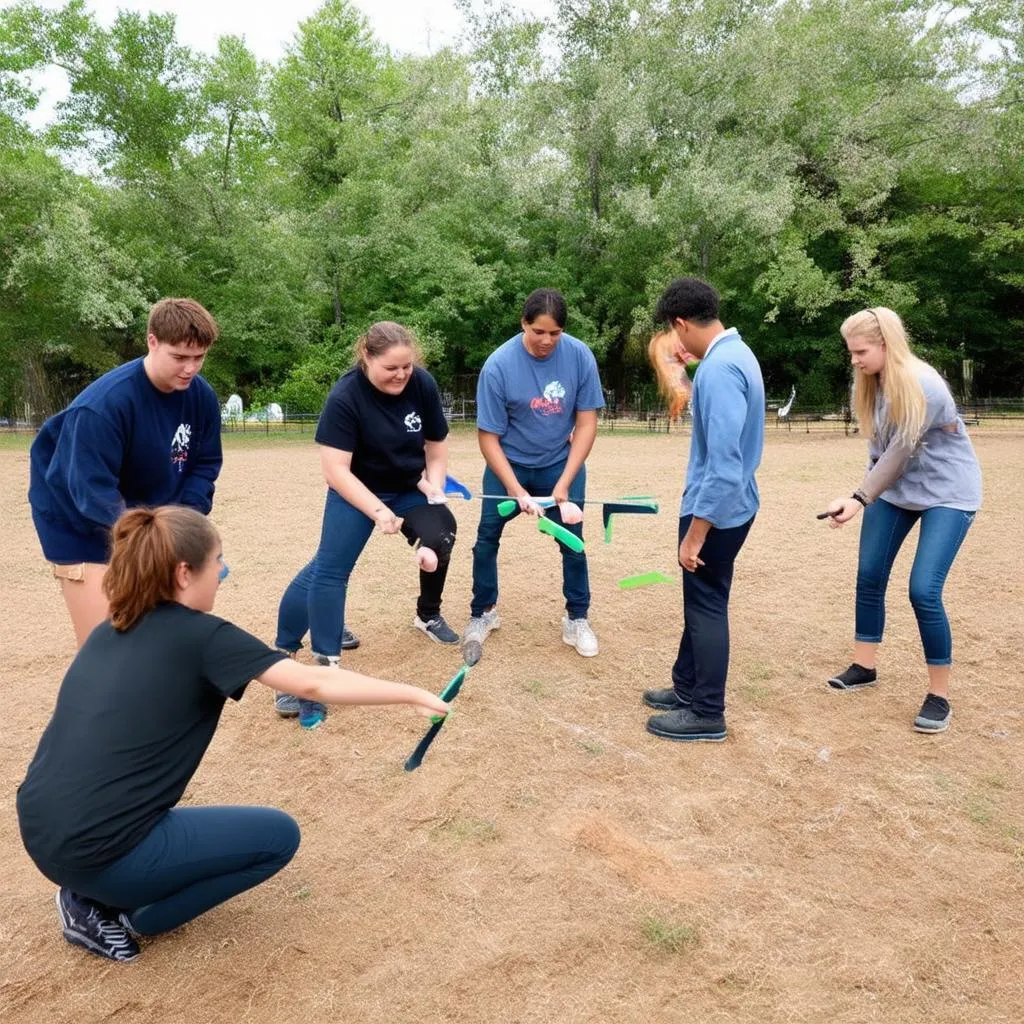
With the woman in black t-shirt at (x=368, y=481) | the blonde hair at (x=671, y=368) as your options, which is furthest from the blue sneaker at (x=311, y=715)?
the blonde hair at (x=671, y=368)

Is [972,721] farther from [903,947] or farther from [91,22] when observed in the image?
[91,22]

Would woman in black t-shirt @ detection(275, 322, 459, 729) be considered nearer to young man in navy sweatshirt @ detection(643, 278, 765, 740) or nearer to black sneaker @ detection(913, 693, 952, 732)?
young man in navy sweatshirt @ detection(643, 278, 765, 740)

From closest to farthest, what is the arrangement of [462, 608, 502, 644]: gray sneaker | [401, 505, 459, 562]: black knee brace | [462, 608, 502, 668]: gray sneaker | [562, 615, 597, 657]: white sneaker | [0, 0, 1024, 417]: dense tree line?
[401, 505, 459, 562]: black knee brace
[462, 608, 502, 668]: gray sneaker
[562, 615, 597, 657]: white sneaker
[462, 608, 502, 644]: gray sneaker
[0, 0, 1024, 417]: dense tree line

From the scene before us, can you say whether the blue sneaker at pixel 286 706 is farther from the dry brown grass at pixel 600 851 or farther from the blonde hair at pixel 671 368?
the blonde hair at pixel 671 368

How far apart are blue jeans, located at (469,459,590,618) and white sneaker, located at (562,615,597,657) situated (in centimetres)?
4

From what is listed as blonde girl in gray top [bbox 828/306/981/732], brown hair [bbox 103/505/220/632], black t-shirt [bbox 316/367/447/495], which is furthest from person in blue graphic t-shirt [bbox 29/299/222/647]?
blonde girl in gray top [bbox 828/306/981/732]

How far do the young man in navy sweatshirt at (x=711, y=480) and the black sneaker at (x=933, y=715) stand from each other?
0.87 meters

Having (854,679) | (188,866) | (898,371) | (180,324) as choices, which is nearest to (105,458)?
(180,324)

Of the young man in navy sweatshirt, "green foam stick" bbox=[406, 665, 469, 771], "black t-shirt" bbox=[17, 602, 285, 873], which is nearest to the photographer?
"black t-shirt" bbox=[17, 602, 285, 873]

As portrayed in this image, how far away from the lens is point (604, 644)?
491 centimetres

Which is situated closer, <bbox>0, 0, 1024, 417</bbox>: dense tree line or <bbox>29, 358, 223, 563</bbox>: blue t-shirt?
<bbox>29, 358, 223, 563</bbox>: blue t-shirt

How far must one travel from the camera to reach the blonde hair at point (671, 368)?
148 inches

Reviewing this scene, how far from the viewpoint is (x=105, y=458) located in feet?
10.1

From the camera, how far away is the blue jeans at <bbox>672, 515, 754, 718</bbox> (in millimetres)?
3482
